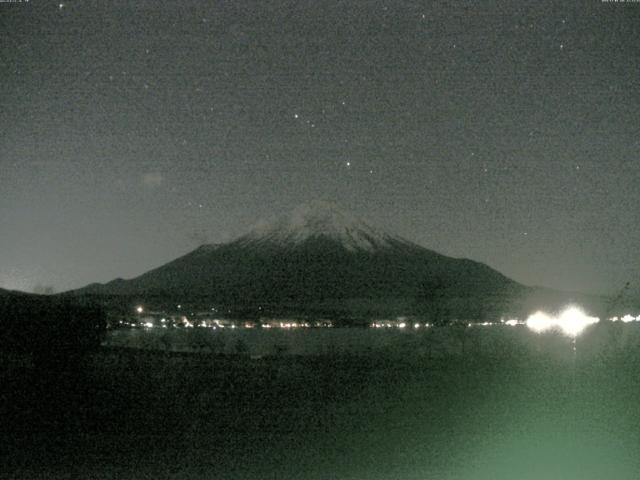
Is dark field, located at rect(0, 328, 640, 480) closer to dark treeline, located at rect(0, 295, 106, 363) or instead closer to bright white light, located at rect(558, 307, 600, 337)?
dark treeline, located at rect(0, 295, 106, 363)

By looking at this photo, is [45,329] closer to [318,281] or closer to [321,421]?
[321,421]

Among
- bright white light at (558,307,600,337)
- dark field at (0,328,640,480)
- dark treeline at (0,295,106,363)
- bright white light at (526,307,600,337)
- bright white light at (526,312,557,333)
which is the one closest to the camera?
dark field at (0,328,640,480)

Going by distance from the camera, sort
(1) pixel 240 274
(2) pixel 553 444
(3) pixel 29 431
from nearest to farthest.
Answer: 1. (2) pixel 553 444
2. (3) pixel 29 431
3. (1) pixel 240 274

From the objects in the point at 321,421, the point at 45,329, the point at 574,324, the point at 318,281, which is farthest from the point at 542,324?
the point at 318,281

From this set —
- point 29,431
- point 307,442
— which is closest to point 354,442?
point 307,442

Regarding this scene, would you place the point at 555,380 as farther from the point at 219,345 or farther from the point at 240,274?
the point at 240,274

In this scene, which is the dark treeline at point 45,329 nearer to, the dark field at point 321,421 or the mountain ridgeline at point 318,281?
the dark field at point 321,421

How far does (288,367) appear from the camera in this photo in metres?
20.4

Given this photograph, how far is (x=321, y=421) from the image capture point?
497 inches

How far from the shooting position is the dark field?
386 inches

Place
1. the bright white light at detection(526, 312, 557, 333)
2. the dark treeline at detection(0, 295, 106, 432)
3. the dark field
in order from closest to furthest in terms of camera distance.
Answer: the dark field
the dark treeline at detection(0, 295, 106, 432)
the bright white light at detection(526, 312, 557, 333)

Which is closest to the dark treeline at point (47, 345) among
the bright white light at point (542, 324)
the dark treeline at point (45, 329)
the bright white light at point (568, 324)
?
the dark treeline at point (45, 329)

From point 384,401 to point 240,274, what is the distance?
16214cm

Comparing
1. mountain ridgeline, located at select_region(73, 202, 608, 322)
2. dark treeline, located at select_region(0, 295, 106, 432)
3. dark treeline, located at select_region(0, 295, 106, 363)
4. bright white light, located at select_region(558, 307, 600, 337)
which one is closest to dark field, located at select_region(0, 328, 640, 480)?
dark treeline, located at select_region(0, 295, 106, 432)
